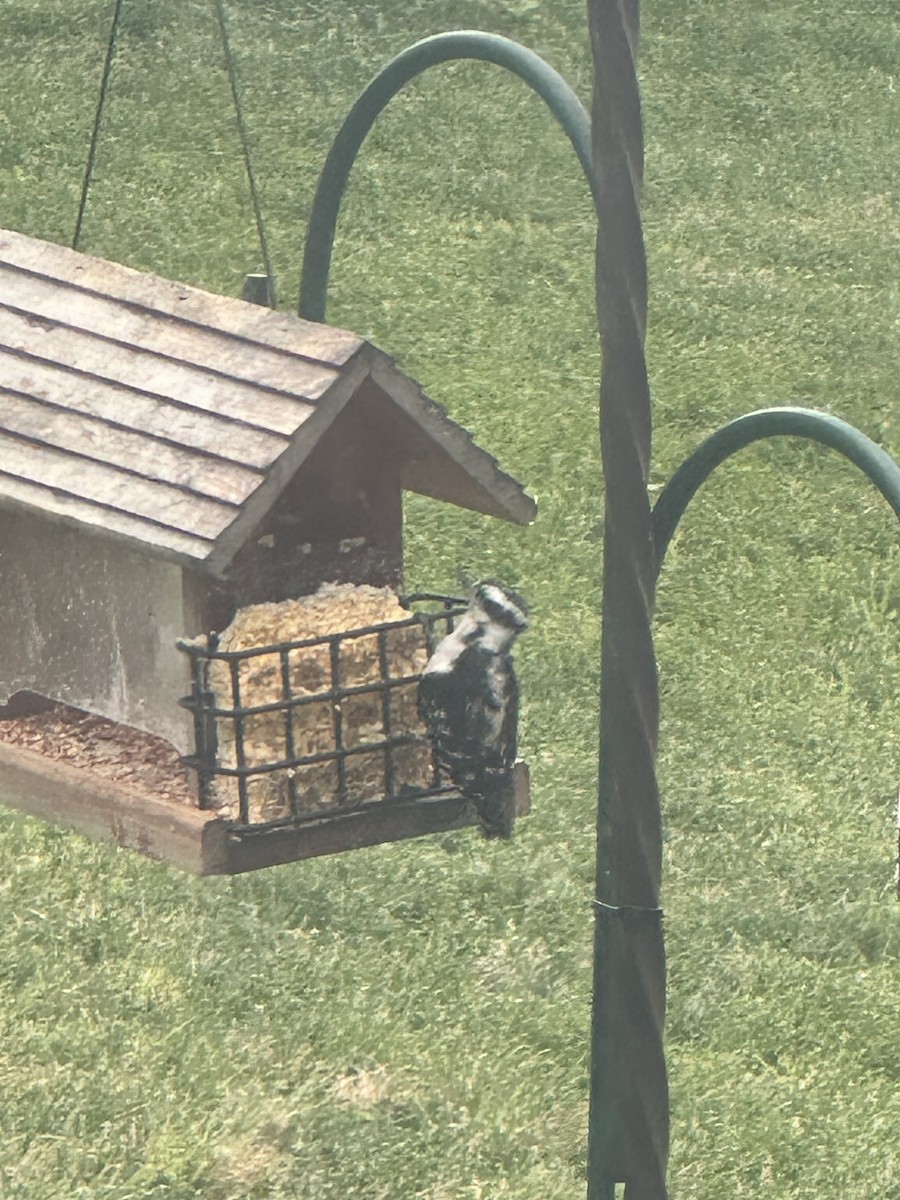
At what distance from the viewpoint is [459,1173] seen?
7.12 meters

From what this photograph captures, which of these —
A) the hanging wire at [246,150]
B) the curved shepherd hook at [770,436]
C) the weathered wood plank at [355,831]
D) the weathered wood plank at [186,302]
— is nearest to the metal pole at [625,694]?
the curved shepherd hook at [770,436]

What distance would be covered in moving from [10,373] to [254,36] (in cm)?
1273

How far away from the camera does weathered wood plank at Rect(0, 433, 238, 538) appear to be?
10.3ft

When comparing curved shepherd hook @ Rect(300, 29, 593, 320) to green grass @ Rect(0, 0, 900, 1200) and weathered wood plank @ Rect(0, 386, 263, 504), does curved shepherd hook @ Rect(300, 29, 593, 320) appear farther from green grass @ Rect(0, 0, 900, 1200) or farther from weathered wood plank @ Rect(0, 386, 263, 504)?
green grass @ Rect(0, 0, 900, 1200)

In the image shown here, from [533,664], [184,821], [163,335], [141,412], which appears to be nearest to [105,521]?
[141,412]

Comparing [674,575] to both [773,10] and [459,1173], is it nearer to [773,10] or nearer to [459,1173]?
[459,1173]

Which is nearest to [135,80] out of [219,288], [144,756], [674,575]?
[219,288]

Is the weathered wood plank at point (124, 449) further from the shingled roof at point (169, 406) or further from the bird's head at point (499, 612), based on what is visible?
the bird's head at point (499, 612)

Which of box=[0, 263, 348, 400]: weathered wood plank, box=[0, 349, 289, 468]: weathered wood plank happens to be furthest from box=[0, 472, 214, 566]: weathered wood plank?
box=[0, 263, 348, 400]: weathered wood plank

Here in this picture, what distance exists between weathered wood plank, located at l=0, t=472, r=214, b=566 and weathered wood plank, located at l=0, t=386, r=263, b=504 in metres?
0.07

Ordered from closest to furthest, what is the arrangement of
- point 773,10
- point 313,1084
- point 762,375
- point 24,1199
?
point 24,1199, point 313,1084, point 762,375, point 773,10

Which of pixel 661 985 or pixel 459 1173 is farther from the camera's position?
pixel 459 1173

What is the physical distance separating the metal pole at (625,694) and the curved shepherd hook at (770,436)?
141 millimetres

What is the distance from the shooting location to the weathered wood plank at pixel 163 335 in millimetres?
3236
